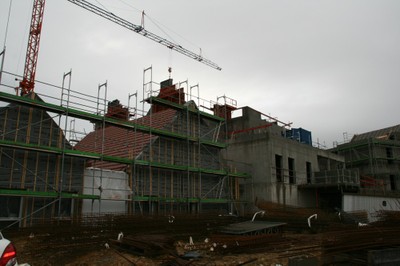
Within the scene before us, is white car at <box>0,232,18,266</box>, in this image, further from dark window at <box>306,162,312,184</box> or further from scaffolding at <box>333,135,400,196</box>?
scaffolding at <box>333,135,400,196</box>

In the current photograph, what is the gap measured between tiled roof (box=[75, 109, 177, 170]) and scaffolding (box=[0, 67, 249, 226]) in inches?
3.0

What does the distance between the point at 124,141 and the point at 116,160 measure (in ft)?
16.8

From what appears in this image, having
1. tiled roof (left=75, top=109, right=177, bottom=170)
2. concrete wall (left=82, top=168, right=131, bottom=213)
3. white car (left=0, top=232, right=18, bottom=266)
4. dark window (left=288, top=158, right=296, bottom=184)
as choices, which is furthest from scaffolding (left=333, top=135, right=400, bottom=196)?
white car (left=0, top=232, right=18, bottom=266)

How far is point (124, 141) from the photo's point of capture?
78.5 ft

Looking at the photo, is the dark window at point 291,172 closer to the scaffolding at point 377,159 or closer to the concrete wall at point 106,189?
the scaffolding at point 377,159

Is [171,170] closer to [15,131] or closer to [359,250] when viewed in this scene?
[15,131]

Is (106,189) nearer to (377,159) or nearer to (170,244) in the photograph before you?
(170,244)

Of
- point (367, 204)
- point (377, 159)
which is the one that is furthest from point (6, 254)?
point (377, 159)

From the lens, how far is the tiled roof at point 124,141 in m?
21.7

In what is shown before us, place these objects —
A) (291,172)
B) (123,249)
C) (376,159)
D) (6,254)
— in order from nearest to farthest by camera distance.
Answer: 1. (6,254)
2. (123,249)
3. (291,172)
4. (376,159)

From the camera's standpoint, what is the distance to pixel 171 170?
22656mm

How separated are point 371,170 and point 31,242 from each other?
35.3 meters

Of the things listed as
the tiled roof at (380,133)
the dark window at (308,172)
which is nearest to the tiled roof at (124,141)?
the dark window at (308,172)

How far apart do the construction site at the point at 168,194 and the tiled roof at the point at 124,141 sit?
116 millimetres
